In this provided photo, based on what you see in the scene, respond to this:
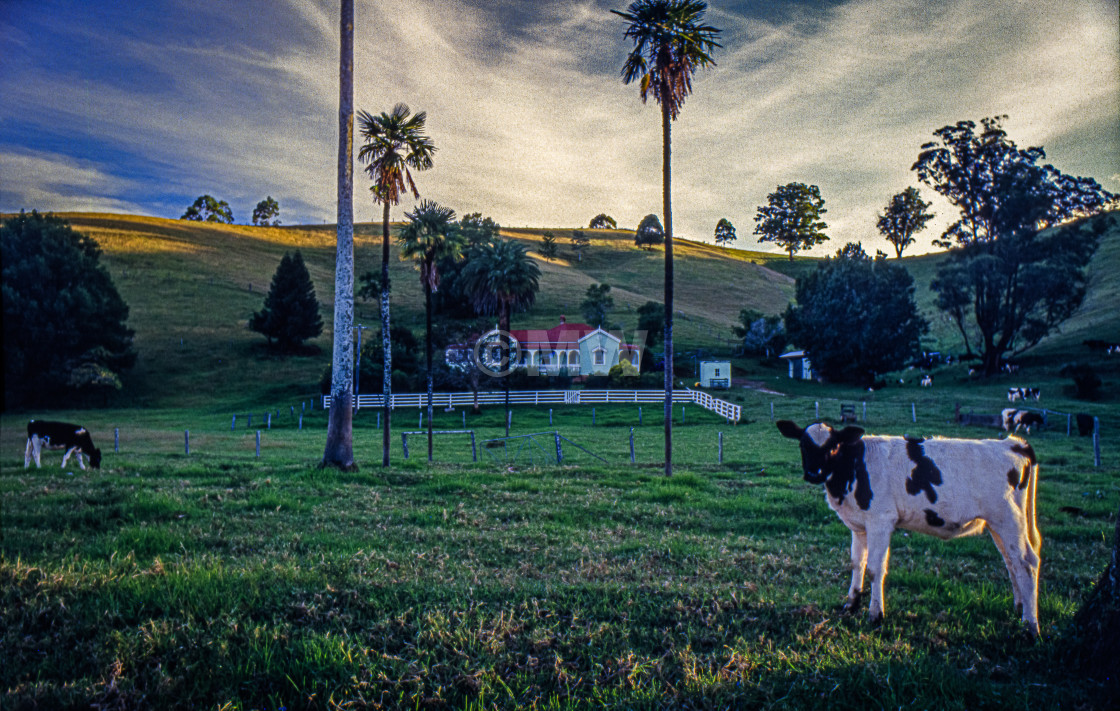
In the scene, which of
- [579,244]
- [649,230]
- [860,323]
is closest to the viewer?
[860,323]

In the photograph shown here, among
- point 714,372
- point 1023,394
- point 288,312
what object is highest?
point 288,312

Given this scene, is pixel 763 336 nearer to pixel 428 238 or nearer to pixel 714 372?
pixel 714 372

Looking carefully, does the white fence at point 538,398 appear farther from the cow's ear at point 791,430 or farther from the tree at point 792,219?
the tree at point 792,219

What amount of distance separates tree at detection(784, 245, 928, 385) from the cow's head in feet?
197

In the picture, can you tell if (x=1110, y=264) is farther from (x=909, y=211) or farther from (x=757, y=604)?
(x=757, y=604)

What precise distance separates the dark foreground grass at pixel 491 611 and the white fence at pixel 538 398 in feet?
Result: 125

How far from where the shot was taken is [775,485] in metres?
16.3

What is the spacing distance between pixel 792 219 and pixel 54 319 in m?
135

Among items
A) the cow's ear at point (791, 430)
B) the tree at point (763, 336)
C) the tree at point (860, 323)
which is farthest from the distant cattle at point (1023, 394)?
the cow's ear at point (791, 430)

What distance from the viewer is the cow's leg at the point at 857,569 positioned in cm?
608

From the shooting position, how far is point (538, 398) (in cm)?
5100

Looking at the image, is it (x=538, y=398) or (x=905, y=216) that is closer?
(x=538, y=398)

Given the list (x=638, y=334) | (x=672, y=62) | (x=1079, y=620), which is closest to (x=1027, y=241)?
(x=638, y=334)

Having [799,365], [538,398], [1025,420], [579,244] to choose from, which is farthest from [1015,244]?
[579,244]
